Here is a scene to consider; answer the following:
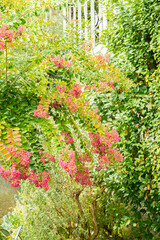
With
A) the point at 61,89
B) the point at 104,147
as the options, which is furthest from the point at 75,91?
the point at 104,147

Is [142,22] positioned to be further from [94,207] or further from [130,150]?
[94,207]

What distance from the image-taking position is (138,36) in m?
2.76

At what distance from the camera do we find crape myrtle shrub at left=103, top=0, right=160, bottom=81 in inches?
98.9

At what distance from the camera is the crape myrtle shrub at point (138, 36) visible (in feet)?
8.24

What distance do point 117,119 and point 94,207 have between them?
1152 mm

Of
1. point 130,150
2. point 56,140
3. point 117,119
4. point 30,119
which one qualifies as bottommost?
point 130,150

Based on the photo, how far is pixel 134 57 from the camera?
279 cm

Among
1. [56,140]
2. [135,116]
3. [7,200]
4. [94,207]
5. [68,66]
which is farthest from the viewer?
[7,200]

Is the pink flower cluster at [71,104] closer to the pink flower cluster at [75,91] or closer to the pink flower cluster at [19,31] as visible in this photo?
the pink flower cluster at [75,91]

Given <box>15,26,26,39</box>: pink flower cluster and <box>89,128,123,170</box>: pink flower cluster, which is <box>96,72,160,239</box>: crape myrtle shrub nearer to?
<box>89,128,123,170</box>: pink flower cluster

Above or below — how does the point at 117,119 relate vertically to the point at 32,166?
below

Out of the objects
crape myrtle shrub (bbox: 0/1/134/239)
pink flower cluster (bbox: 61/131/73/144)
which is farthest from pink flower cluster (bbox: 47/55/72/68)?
pink flower cluster (bbox: 61/131/73/144)

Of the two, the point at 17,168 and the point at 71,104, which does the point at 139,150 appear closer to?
the point at 71,104

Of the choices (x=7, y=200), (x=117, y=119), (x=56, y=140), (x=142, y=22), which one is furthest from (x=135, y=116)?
(x=7, y=200)
